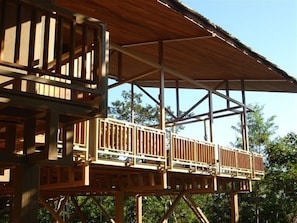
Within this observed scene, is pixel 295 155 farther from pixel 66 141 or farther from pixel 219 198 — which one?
pixel 66 141

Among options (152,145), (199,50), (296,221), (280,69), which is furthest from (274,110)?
(152,145)

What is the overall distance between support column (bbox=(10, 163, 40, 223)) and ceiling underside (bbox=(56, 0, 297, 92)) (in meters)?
4.77

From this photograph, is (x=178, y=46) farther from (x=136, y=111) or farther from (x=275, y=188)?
(x=136, y=111)

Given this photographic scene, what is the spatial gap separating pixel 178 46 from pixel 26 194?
25.6 feet

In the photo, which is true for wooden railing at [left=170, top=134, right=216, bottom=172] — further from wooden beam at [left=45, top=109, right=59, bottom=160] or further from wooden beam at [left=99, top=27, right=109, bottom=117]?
wooden beam at [left=45, top=109, right=59, bottom=160]

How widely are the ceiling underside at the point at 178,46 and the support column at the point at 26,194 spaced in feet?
15.7

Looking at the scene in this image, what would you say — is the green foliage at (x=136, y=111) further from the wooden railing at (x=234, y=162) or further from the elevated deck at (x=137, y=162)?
the wooden railing at (x=234, y=162)

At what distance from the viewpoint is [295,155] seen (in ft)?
69.6

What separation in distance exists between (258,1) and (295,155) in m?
10.4

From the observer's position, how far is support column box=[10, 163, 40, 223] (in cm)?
411

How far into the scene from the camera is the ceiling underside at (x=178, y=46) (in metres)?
8.84

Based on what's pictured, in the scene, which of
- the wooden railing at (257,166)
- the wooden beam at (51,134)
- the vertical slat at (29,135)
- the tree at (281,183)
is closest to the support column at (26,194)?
the vertical slat at (29,135)

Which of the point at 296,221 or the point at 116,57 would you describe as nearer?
the point at 116,57

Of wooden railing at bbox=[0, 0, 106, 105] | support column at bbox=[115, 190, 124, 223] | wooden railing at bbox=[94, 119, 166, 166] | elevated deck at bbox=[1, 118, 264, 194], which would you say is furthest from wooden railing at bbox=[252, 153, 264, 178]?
wooden railing at bbox=[0, 0, 106, 105]
